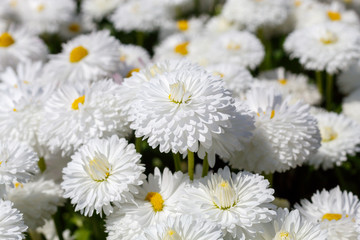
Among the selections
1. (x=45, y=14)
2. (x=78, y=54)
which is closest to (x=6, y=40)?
(x=45, y=14)

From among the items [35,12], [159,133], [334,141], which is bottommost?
[35,12]

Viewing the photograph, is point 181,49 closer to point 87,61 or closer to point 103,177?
point 87,61

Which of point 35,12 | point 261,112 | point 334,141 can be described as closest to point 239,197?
point 261,112

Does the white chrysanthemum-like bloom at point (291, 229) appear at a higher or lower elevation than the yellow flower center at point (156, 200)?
higher

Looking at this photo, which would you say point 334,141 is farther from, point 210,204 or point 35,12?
point 35,12

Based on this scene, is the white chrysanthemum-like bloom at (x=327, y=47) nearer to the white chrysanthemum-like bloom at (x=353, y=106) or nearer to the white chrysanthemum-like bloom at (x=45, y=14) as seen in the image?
the white chrysanthemum-like bloom at (x=353, y=106)

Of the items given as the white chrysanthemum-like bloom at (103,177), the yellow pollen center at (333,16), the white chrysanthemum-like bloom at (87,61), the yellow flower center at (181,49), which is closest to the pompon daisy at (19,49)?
the white chrysanthemum-like bloom at (87,61)
